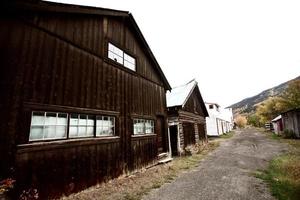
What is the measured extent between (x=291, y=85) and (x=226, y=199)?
32897 millimetres

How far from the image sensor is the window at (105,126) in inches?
299

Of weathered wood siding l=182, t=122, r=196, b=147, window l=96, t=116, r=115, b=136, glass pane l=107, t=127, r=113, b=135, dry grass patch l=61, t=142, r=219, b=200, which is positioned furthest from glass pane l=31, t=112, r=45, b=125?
weathered wood siding l=182, t=122, r=196, b=147

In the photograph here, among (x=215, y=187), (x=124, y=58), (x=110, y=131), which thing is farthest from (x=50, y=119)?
(x=215, y=187)

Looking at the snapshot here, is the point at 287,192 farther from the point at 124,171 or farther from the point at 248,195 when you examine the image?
the point at 124,171

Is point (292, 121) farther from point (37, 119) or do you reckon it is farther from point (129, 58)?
point (37, 119)

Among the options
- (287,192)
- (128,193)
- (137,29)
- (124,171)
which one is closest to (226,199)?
(287,192)

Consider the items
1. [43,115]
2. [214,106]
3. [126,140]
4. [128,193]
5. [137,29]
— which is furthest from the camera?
[214,106]

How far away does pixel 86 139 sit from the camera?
682 cm

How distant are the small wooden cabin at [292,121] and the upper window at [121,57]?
2228cm

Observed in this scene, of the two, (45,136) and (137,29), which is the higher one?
(137,29)

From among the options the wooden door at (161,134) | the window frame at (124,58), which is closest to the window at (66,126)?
the window frame at (124,58)

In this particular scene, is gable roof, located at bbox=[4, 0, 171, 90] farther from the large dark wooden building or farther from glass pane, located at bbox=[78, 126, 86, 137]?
glass pane, located at bbox=[78, 126, 86, 137]

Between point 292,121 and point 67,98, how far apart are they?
28.3m

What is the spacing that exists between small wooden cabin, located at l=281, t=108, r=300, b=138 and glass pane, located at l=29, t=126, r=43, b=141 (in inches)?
1052
